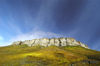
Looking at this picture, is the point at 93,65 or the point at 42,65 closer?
the point at 93,65

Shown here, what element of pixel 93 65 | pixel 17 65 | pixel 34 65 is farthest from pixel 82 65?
pixel 17 65

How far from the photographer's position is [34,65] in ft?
270

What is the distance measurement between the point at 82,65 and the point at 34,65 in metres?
41.2

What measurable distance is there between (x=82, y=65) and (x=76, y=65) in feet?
17.1

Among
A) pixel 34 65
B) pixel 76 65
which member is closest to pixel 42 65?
pixel 34 65

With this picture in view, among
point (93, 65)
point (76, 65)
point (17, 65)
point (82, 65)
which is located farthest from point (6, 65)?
point (93, 65)

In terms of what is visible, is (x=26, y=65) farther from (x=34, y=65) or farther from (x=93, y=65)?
(x=93, y=65)

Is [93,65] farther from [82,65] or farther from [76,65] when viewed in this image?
[76,65]

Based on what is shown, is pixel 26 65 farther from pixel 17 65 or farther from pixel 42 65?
pixel 42 65

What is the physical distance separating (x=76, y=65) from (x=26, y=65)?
4355cm

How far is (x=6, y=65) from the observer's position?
81875mm

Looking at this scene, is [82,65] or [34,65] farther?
[34,65]

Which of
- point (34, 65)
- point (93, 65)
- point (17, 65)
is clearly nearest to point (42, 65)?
point (34, 65)

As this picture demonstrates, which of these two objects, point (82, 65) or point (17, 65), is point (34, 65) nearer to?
point (17, 65)
